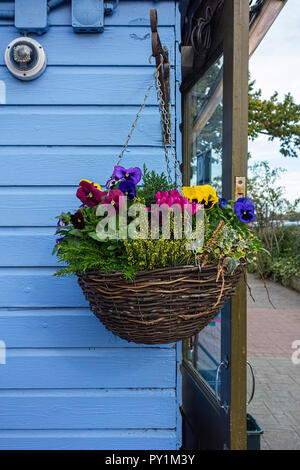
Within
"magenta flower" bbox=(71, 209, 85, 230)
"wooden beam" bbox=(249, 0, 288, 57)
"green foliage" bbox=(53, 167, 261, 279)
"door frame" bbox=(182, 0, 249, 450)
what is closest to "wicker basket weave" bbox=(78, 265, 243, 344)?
"green foliage" bbox=(53, 167, 261, 279)

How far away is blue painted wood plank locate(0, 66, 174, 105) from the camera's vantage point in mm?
1774

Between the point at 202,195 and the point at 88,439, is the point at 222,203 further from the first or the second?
the point at 88,439

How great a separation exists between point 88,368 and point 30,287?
435mm

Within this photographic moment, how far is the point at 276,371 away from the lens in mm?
4477

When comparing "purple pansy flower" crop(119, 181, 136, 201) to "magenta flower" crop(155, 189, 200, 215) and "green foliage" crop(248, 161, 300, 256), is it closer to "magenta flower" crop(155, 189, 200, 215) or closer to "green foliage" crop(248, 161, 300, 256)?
"magenta flower" crop(155, 189, 200, 215)

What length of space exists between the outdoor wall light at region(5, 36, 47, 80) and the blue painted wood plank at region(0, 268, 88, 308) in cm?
83

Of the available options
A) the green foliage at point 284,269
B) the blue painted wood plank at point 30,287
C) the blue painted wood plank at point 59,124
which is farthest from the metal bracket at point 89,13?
the green foliage at point 284,269

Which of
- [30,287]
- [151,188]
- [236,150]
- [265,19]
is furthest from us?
[265,19]

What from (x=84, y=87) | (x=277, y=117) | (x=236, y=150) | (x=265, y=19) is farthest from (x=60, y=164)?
(x=277, y=117)

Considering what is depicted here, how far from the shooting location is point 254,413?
3523mm

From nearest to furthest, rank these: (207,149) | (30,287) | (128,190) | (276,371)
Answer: (128,190), (30,287), (207,149), (276,371)

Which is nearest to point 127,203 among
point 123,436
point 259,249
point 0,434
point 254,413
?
point 259,249

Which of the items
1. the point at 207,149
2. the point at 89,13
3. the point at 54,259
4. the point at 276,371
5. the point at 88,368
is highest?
the point at 89,13

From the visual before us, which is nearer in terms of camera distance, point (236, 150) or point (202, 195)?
point (202, 195)
